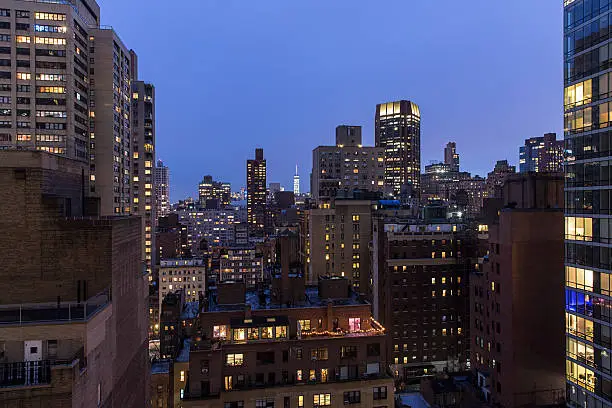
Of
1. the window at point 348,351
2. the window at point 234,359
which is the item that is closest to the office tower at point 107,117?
the window at point 234,359

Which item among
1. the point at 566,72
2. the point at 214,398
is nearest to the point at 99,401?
the point at 214,398

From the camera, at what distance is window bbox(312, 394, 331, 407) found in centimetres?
4375

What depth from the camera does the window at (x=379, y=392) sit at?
147ft

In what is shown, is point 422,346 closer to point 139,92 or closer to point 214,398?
point 214,398

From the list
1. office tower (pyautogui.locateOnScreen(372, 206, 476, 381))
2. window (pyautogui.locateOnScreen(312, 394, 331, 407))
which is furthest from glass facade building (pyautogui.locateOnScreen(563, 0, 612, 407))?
office tower (pyautogui.locateOnScreen(372, 206, 476, 381))

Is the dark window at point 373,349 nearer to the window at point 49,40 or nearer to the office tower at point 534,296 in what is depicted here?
the office tower at point 534,296

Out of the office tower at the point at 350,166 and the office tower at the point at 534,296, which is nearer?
the office tower at the point at 534,296

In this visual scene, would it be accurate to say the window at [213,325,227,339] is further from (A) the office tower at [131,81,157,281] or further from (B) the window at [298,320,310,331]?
(A) the office tower at [131,81,157,281]

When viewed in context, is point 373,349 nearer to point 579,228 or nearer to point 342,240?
point 579,228

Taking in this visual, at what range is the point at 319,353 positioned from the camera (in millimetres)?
45188

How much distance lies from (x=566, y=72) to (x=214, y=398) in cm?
4844

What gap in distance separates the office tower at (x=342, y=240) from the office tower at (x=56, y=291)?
8815 centimetres

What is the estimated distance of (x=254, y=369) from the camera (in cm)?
4456

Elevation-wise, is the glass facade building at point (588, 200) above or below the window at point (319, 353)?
above
